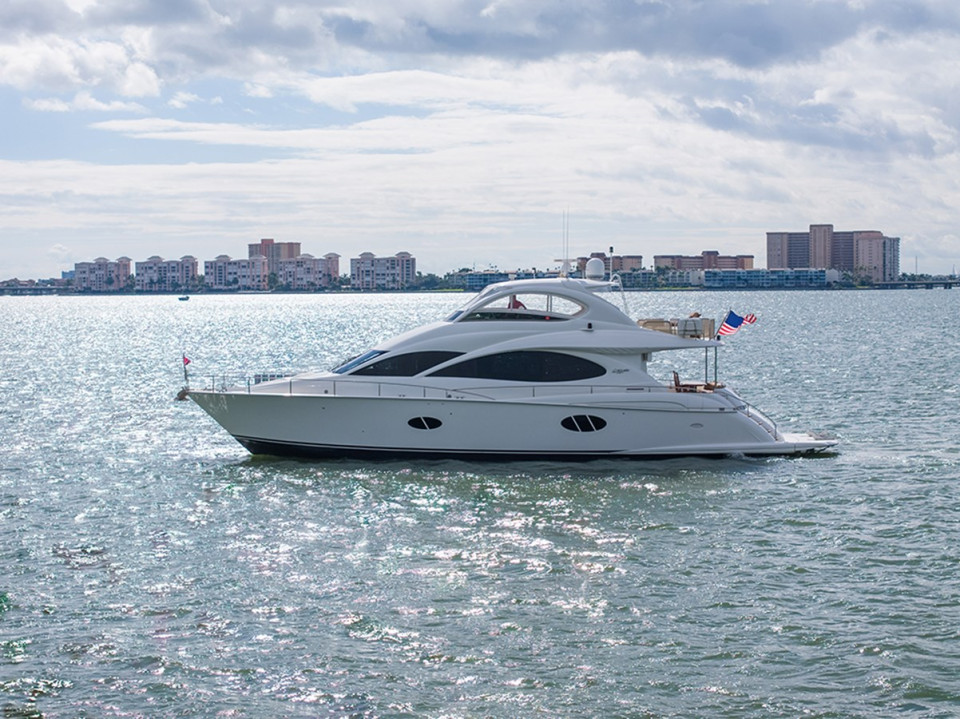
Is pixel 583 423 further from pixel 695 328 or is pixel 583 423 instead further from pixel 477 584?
pixel 477 584

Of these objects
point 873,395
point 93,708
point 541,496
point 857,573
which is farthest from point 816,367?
point 93,708

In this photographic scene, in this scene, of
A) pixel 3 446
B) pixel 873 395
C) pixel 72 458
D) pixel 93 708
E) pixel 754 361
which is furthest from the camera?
pixel 754 361

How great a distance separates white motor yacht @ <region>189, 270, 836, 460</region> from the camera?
2439cm

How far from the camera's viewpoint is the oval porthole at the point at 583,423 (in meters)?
24.5

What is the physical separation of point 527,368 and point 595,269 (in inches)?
182

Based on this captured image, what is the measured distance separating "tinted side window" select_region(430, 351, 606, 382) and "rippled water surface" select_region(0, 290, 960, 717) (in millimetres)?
1954

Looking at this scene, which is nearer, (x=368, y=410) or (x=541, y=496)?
(x=541, y=496)

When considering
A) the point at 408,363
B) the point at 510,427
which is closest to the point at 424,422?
the point at 408,363

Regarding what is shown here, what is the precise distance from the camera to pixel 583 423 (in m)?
24.6

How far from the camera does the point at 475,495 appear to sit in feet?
71.4

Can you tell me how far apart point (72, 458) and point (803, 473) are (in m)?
16.5

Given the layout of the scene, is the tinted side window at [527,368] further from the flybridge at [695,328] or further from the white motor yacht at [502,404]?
the flybridge at [695,328]

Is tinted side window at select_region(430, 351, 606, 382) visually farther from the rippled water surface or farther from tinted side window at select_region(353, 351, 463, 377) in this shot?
the rippled water surface

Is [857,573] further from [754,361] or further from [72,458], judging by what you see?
[754,361]
